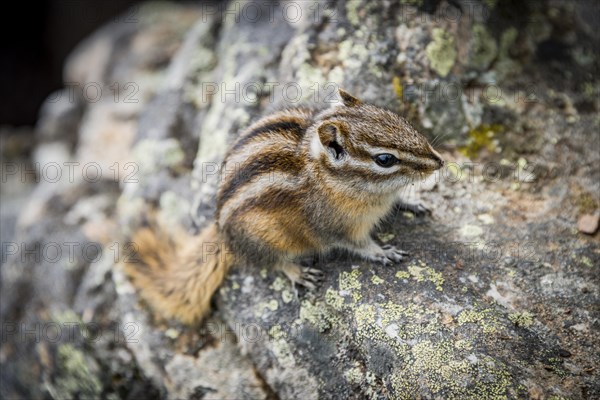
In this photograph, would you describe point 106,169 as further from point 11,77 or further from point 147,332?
point 11,77

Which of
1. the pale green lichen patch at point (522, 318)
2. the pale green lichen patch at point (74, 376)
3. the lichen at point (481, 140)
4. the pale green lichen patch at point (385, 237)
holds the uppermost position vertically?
the lichen at point (481, 140)

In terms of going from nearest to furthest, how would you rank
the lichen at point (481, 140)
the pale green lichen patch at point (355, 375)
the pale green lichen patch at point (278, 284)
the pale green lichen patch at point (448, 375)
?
the pale green lichen patch at point (448, 375) → the pale green lichen patch at point (355, 375) → the pale green lichen patch at point (278, 284) → the lichen at point (481, 140)

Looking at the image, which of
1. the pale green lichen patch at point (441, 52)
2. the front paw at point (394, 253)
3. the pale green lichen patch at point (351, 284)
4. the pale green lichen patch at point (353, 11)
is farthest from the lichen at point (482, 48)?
the pale green lichen patch at point (351, 284)

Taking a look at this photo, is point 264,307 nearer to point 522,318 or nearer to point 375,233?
point 375,233

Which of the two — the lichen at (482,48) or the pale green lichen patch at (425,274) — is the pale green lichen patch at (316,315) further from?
the lichen at (482,48)

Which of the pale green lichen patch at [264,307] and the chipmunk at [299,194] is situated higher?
the chipmunk at [299,194]

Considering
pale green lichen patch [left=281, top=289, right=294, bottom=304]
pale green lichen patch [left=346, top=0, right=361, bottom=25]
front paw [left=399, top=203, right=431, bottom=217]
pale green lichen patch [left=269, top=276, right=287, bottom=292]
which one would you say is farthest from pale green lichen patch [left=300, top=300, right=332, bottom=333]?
pale green lichen patch [left=346, top=0, right=361, bottom=25]

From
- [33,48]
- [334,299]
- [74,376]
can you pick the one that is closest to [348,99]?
[334,299]
